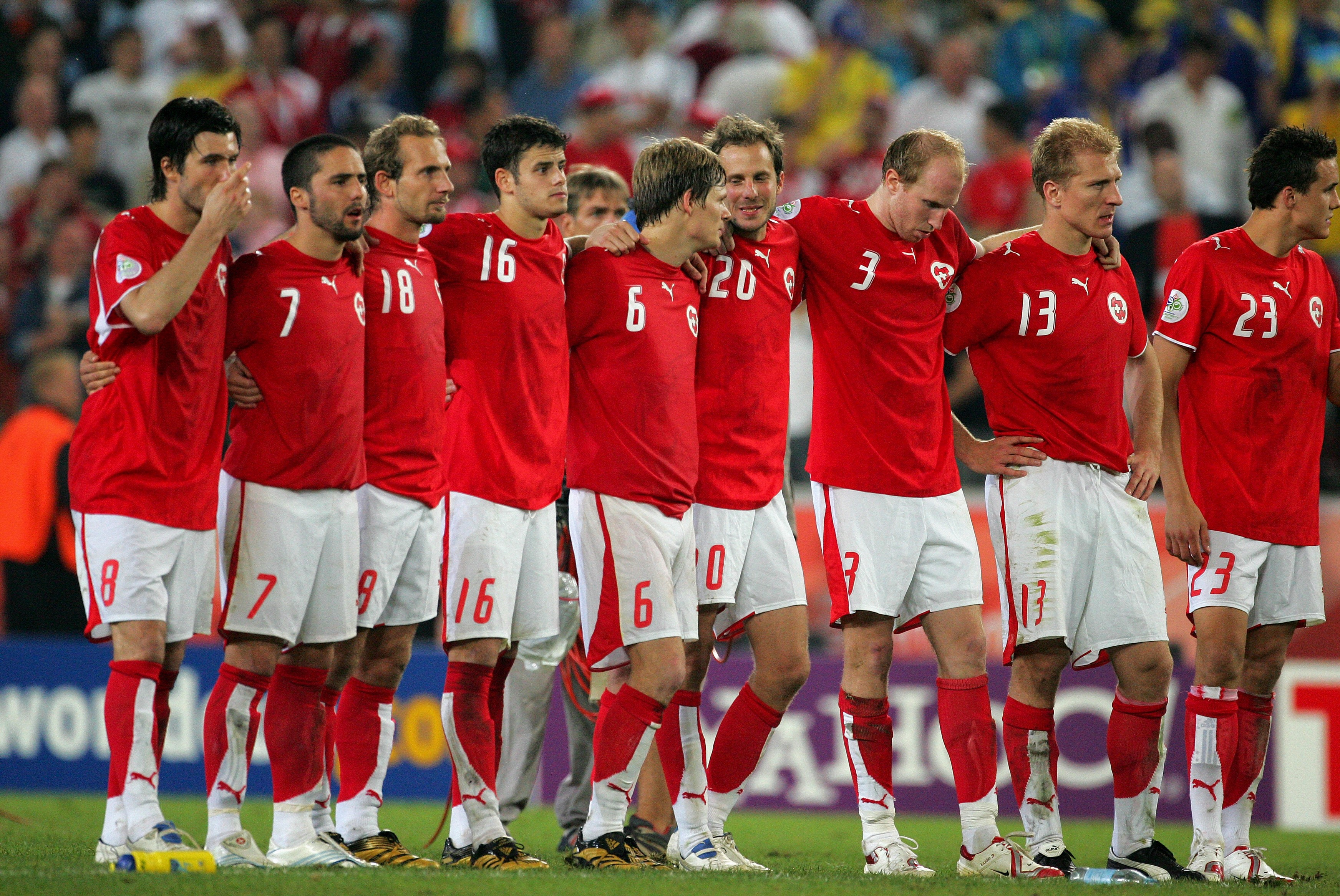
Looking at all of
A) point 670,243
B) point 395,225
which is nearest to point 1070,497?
point 670,243

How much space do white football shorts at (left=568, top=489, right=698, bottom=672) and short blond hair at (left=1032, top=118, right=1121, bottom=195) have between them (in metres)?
2.02

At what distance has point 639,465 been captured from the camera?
547cm

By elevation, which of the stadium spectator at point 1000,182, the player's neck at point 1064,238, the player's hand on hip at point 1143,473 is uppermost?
the stadium spectator at point 1000,182

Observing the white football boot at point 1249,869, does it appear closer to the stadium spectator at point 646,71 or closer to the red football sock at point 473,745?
the red football sock at point 473,745

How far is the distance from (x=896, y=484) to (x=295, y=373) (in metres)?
2.33

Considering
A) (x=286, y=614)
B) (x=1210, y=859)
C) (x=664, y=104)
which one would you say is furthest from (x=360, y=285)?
(x=664, y=104)

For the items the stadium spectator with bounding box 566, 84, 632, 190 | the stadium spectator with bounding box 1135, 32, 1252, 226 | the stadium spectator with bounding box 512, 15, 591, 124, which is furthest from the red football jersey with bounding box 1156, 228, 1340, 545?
the stadium spectator with bounding box 512, 15, 591, 124

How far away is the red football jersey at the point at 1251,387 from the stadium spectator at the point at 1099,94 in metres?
7.20

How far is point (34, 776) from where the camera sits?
9195 mm

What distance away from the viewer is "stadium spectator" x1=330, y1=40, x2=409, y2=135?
13750mm

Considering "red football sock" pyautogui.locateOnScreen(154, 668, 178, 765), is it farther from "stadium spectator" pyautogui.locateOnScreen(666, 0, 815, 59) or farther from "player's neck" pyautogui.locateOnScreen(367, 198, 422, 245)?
"stadium spectator" pyautogui.locateOnScreen(666, 0, 815, 59)

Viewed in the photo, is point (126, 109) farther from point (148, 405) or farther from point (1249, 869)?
point (1249, 869)

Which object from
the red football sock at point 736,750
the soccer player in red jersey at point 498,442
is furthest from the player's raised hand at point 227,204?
the red football sock at point 736,750

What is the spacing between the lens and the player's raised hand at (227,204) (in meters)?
5.01
